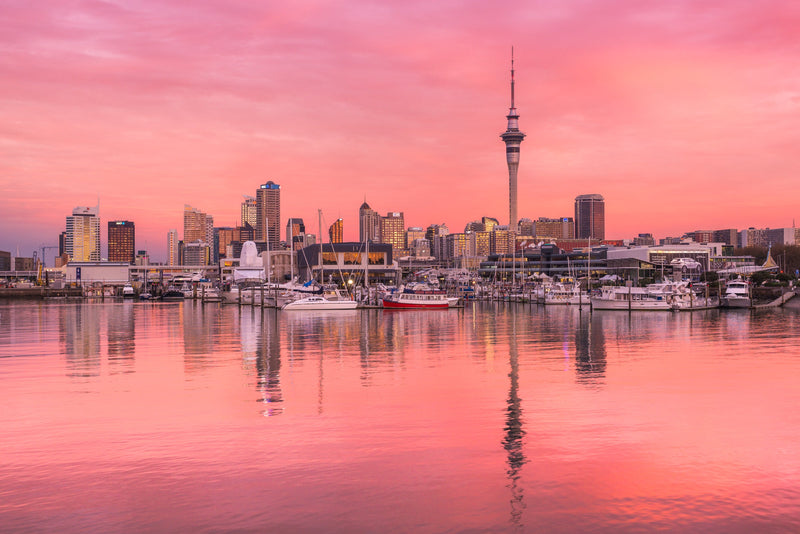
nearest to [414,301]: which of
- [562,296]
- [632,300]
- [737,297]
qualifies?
[562,296]

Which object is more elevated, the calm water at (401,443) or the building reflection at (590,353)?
the calm water at (401,443)

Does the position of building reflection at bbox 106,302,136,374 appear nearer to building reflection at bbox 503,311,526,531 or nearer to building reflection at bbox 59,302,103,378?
building reflection at bbox 59,302,103,378

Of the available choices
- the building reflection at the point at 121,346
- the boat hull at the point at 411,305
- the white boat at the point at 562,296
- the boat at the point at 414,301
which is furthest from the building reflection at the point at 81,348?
the white boat at the point at 562,296

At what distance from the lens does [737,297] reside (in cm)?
12938

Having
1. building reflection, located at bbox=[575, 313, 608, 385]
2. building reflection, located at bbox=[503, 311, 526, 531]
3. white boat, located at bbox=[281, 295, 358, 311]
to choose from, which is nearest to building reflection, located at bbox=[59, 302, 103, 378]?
building reflection, located at bbox=[503, 311, 526, 531]

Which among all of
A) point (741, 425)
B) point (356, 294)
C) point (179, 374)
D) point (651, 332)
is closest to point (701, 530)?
point (741, 425)

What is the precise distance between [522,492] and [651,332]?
6107cm

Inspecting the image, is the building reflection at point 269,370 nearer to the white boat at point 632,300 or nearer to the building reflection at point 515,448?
the building reflection at point 515,448

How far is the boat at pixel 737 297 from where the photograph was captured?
417 feet

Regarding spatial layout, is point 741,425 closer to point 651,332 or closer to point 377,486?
point 377,486

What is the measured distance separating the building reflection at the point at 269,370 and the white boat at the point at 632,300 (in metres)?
69.6

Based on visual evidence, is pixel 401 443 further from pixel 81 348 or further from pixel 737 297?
pixel 737 297

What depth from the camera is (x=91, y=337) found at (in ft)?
225

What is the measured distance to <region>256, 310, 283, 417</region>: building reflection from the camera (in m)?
31.1
